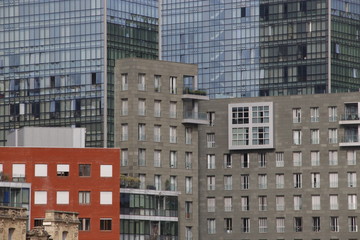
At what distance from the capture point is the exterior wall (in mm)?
169625

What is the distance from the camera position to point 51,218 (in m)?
189

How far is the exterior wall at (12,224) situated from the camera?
16962 cm

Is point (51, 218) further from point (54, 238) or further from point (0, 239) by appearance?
point (0, 239)

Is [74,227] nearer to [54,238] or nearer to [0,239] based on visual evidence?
[54,238]

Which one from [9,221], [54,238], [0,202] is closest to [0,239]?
[9,221]

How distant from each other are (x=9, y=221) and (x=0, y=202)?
1144 inches

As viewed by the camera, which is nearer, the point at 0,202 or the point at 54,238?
the point at 54,238

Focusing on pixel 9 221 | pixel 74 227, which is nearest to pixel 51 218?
pixel 74 227

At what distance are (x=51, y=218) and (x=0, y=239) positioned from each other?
68.0 feet

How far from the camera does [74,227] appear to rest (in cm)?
19112

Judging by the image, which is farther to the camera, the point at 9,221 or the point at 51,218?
the point at 51,218

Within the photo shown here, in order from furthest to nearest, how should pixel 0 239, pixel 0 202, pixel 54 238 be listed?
pixel 0 202, pixel 54 238, pixel 0 239

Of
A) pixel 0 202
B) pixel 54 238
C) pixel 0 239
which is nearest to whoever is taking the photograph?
pixel 0 239

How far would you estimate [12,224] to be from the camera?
560ft
